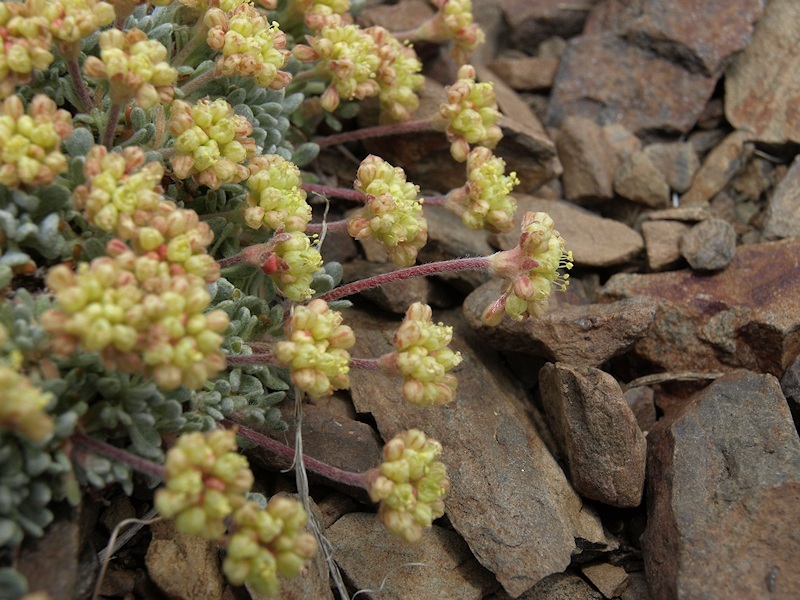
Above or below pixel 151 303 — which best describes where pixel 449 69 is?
below

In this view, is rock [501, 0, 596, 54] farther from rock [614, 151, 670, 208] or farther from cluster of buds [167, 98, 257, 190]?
cluster of buds [167, 98, 257, 190]

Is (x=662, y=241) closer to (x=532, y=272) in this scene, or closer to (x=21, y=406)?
(x=532, y=272)

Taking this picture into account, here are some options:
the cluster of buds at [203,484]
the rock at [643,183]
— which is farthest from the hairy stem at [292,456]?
the rock at [643,183]

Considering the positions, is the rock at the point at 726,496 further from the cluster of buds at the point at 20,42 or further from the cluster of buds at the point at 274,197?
the cluster of buds at the point at 20,42

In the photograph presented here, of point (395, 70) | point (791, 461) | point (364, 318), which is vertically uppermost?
point (395, 70)

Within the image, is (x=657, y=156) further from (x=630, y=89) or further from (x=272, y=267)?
(x=272, y=267)

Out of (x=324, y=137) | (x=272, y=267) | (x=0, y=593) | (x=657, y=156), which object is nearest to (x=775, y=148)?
(x=657, y=156)

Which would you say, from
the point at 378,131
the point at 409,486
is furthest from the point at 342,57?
the point at 409,486
